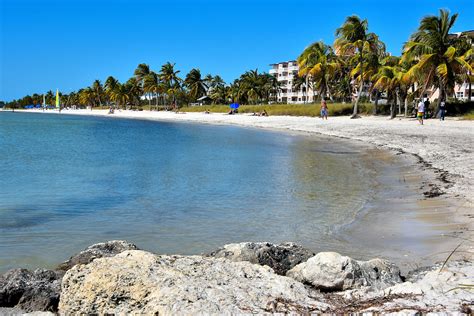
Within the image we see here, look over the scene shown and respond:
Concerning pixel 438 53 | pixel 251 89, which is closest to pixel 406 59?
pixel 438 53

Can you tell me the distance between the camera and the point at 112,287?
136 inches

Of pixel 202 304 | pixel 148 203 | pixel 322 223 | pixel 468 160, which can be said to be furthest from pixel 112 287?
pixel 468 160

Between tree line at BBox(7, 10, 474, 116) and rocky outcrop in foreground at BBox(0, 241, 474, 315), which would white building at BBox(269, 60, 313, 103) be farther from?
rocky outcrop in foreground at BBox(0, 241, 474, 315)

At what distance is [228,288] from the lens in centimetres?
343

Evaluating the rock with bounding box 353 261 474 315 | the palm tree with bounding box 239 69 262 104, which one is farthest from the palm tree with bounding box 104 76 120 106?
the rock with bounding box 353 261 474 315

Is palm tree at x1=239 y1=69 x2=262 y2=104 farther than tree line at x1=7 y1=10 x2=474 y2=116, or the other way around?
palm tree at x1=239 y1=69 x2=262 y2=104

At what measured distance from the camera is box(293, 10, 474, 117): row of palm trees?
3384cm

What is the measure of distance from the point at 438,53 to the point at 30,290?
115 ft

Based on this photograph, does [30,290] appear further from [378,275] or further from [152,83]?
[152,83]

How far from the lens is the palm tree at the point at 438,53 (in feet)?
109

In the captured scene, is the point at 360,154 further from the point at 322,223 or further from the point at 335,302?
the point at 335,302

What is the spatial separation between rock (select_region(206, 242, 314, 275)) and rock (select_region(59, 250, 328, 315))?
89cm

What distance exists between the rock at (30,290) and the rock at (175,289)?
18.5 inches

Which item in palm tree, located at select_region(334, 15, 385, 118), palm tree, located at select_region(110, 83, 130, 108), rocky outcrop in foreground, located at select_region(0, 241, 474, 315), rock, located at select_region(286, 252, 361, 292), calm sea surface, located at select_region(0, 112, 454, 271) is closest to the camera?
rocky outcrop in foreground, located at select_region(0, 241, 474, 315)
